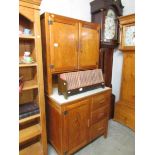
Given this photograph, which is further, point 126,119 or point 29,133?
point 126,119

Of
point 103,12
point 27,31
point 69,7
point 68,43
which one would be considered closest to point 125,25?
point 103,12

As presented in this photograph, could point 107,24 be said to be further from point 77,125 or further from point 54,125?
point 54,125

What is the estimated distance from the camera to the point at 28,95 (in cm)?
166

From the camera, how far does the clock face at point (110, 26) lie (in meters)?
2.02

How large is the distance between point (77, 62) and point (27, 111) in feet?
2.67

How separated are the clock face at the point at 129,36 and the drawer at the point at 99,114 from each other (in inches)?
42.1

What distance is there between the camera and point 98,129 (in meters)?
1.89

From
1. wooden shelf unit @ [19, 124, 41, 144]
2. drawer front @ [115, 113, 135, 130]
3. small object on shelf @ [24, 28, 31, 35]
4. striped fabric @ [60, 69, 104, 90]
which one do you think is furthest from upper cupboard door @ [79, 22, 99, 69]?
drawer front @ [115, 113, 135, 130]

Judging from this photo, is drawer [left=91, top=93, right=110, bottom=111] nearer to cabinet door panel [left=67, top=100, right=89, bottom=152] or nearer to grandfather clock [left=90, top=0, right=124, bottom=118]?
cabinet door panel [left=67, top=100, right=89, bottom=152]


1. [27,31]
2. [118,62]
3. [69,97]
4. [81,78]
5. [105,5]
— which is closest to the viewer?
[27,31]

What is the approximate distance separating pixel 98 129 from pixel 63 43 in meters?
1.24

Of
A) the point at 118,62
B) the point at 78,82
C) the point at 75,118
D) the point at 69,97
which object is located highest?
the point at 118,62
